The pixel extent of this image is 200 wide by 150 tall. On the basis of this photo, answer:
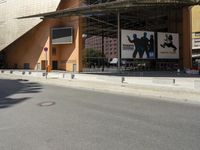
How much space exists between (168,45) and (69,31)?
19.1m

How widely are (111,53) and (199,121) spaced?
11880 centimetres

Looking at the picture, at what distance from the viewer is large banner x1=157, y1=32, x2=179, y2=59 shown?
54.3m

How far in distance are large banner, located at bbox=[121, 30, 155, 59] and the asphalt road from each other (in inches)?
1485

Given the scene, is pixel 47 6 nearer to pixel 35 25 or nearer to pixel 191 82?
pixel 35 25

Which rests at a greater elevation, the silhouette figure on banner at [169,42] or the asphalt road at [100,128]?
the silhouette figure on banner at [169,42]

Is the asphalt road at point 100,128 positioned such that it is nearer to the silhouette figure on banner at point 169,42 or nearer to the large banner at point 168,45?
the large banner at point 168,45

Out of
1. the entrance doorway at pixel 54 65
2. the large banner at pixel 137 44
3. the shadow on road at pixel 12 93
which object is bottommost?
the shadow on road at pixel 12 93

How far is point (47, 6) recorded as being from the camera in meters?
55.9

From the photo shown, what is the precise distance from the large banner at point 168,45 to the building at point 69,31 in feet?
0.90

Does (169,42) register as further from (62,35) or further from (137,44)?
(62,35)

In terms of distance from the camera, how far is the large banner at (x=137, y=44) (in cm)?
4872

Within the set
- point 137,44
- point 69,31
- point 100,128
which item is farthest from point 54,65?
point 100,128

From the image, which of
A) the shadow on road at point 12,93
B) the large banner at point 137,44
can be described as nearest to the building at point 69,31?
the large banner at point 137,44

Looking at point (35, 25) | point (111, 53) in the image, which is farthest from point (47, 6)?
point (111, 53)
